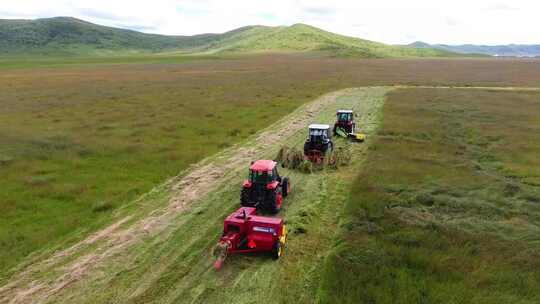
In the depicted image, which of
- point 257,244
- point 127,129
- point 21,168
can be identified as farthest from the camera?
point 127,129

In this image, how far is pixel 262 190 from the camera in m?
17.3

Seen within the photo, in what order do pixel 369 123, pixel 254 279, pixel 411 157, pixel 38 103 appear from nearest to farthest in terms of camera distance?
1. pixel 254 279
2. pixel 411 157
3. pixel 369 123
4. pixel 38 103

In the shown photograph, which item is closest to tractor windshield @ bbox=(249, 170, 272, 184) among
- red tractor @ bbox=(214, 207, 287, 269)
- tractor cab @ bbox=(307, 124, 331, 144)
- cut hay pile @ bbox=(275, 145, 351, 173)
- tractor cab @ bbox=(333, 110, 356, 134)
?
red tractor @ bbox=(214, 207, 287, 269)

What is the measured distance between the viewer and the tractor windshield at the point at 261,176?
685 inches

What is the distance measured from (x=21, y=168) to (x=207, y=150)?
1143cm

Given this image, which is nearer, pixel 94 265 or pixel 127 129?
pixel 94 265

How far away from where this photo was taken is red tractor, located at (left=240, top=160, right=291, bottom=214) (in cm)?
1717

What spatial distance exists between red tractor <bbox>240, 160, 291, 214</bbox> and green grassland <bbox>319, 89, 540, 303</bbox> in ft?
10.0

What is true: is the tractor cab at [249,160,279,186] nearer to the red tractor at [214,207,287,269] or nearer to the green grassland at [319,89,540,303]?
the red tractor at [214,207,287,269]

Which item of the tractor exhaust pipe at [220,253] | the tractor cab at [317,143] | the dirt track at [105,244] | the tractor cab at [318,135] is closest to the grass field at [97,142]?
the dirt track at [105,244]

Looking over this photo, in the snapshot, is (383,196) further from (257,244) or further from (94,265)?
(94,265)

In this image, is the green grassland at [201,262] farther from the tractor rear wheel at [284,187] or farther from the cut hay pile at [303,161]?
the cut hay pile at [303,161]

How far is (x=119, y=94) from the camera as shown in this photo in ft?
190

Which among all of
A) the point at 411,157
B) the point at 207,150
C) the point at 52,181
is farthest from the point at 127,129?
the point at 411,157
